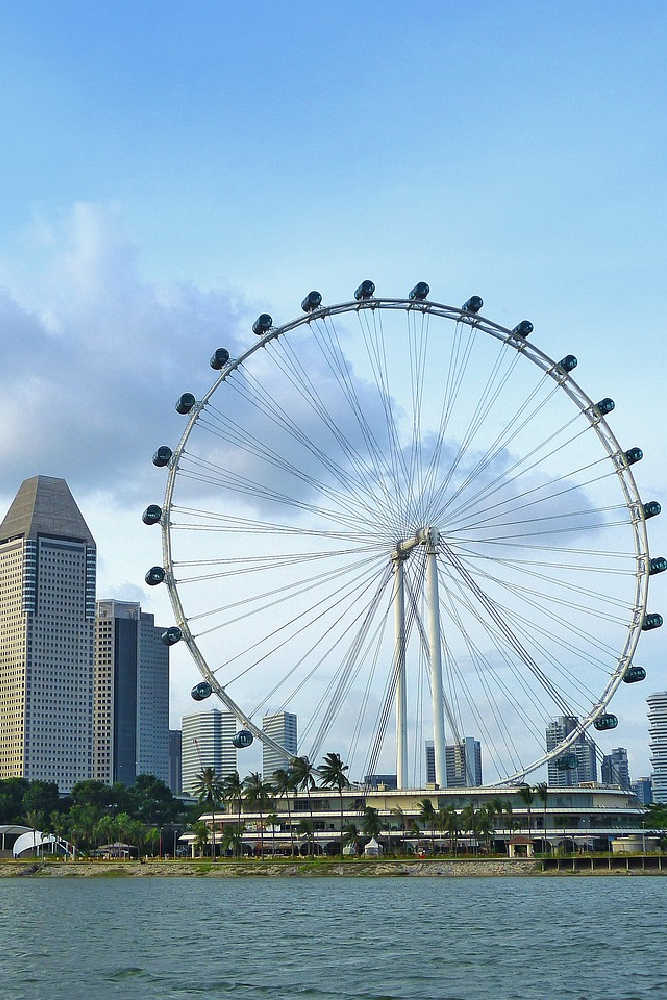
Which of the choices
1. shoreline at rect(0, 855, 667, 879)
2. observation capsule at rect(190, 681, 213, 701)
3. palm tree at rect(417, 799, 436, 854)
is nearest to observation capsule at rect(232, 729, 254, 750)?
observation capsule at rect(190, 681, 213, 701)

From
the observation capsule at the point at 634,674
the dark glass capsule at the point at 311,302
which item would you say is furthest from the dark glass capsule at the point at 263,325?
the observation capsule at the point at 634,674

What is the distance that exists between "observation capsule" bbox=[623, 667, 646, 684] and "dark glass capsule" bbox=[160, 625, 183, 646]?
44899 millimetres

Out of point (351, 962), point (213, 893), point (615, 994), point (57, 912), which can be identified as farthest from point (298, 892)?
point (615, 994)

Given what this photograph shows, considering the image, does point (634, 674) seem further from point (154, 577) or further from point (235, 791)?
point (235, 791)

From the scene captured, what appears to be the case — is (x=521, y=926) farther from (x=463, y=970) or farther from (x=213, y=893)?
(x=213, y=893)

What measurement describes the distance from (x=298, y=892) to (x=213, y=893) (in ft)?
24.1

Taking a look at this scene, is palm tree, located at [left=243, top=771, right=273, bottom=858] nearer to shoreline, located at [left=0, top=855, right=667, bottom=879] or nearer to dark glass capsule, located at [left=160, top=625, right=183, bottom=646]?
shoreline, located at [left=0, top=855, right=667, bottom=879]

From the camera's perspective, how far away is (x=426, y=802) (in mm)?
170250

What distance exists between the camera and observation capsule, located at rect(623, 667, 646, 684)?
13150 cm

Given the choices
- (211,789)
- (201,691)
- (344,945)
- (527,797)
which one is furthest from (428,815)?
(344,945)

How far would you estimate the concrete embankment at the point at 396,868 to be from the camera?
141875mm

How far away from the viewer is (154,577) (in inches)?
4508

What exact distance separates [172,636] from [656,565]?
46.2 metres

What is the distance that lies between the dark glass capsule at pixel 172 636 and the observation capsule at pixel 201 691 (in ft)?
13.9
